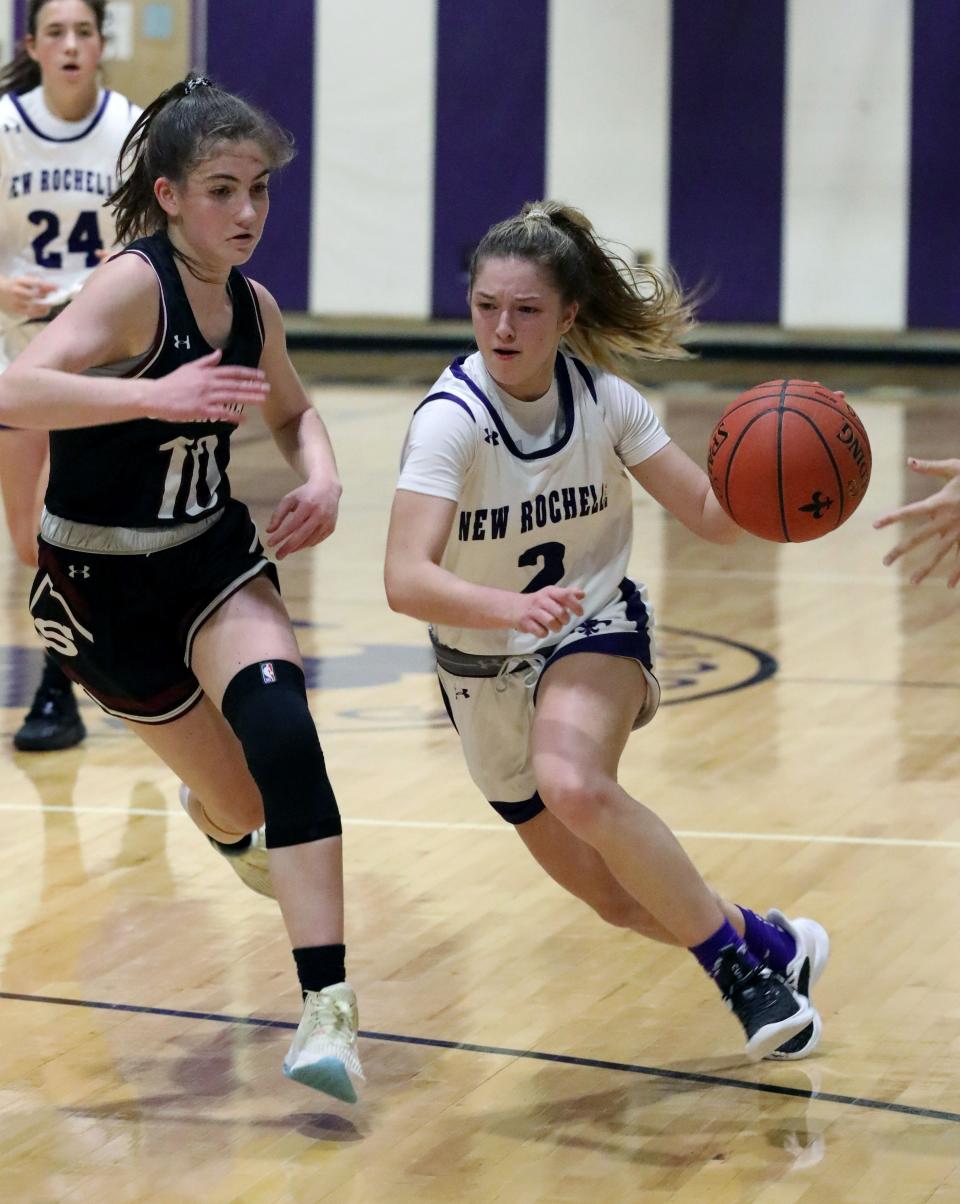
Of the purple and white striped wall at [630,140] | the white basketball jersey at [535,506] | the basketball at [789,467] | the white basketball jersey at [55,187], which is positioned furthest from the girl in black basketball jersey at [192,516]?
the purple and white striped wall at [630,140]

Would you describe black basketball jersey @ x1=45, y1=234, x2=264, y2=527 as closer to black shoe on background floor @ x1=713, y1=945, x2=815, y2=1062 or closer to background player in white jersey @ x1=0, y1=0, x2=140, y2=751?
black shoe on background floor @ x1=713, y1=945, x2=815, y2=1062

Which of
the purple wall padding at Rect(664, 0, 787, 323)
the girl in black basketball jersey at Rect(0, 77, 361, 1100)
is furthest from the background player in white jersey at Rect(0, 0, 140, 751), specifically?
the purple wall padding at Rect(664, 0, 787, 323)

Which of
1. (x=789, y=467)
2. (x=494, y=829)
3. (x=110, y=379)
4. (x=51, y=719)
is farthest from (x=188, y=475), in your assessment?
(x=51, y=719)

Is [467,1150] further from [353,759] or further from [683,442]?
[683,442]

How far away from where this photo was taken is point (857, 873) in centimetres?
472

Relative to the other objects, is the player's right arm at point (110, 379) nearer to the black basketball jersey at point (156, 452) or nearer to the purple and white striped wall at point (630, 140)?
the black basketball jersey at point (156, 452)

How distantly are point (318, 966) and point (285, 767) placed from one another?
12.5 inches

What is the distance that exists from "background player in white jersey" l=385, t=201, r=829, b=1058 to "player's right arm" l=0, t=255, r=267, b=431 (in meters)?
0.41

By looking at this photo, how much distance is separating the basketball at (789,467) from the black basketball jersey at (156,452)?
86cm

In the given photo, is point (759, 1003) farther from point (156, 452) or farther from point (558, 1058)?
point (156, 452)

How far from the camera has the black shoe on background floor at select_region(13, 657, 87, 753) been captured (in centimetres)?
582

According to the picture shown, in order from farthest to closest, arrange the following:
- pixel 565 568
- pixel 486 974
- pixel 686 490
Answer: pixel 486 974, pixel 686 490, pixel 565 568

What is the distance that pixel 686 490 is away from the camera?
382 cm

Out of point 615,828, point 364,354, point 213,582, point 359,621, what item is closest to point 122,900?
point 213,582
